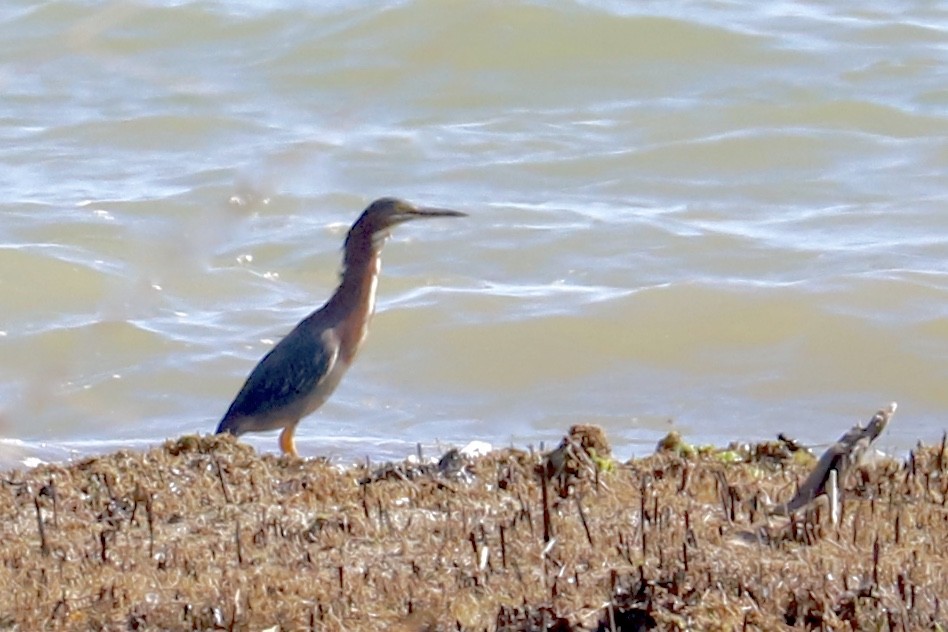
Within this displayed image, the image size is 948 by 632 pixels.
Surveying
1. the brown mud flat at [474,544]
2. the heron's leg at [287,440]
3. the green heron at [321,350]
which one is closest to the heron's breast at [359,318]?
the green heron at [321,350]

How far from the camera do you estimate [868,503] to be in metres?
4.41

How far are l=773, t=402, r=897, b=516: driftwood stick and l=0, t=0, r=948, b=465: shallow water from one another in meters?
2.64

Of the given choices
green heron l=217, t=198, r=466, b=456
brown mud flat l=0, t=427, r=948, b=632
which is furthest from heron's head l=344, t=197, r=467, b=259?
brown mud flat l=0, t=427, r=948, b=632

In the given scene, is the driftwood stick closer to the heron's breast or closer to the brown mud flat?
the brown mud flat

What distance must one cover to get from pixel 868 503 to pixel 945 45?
10590 mm

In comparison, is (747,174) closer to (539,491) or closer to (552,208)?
(552,208)

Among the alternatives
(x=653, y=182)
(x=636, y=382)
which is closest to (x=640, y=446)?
(x=636, y=382)

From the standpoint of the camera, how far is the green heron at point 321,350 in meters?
7.34

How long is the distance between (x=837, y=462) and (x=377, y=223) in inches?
142

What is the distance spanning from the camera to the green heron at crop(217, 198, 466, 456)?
734cm

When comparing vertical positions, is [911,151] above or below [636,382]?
above

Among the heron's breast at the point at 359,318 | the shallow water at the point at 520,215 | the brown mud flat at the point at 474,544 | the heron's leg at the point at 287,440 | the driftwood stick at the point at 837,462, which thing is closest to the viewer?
the brown mud flat at the point at 474,544

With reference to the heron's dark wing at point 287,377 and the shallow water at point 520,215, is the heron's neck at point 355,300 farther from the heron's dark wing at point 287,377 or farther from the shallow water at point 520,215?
the shallow water at point 520,215

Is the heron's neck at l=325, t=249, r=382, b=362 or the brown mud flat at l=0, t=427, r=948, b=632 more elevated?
the heron's neck at l=325, t=249, r=382, b=362
